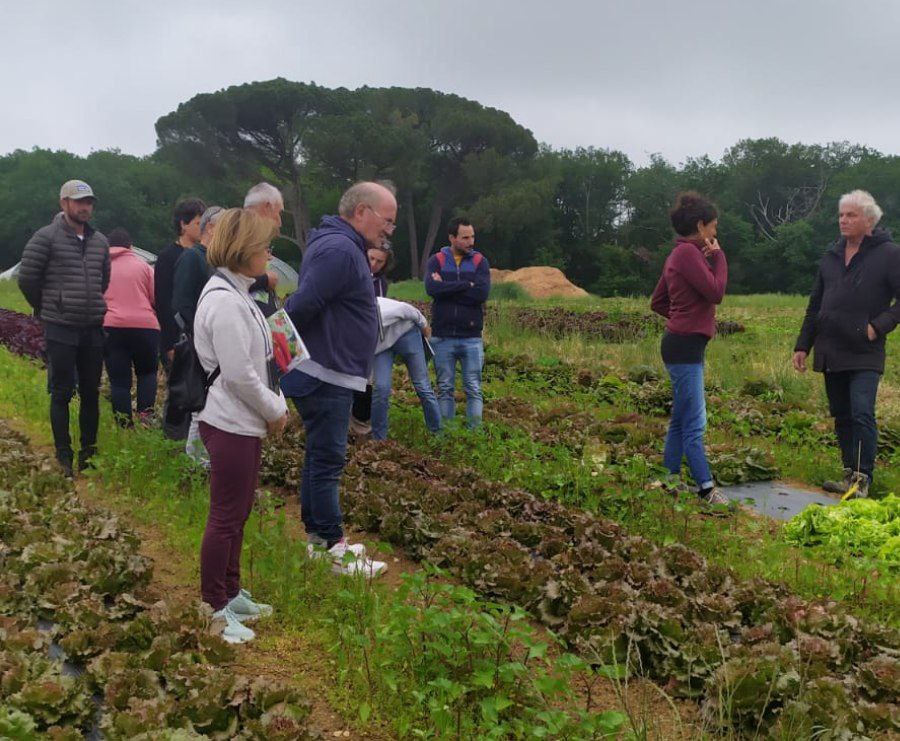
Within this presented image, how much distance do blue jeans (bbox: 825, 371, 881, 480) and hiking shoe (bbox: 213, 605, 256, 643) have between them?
4.37m

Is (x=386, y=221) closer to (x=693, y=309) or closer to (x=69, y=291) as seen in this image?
(x=693, y=309)

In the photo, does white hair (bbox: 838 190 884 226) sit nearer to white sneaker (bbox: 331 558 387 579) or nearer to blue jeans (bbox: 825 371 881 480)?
blue jeans (bbox: 825 371 881 480)

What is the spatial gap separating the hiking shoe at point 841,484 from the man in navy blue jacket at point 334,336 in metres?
3.72

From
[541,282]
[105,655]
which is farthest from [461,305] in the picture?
[541,282]

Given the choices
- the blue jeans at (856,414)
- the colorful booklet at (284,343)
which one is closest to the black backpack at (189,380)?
the colorful booklet at (284,343)

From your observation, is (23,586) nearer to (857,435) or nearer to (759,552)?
(759,552)

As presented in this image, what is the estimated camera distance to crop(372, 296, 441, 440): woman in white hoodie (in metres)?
6.34

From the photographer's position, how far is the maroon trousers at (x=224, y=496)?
3248mm

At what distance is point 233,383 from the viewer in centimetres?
316

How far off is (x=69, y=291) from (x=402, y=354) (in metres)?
2.50

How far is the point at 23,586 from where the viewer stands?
3596 millimetres

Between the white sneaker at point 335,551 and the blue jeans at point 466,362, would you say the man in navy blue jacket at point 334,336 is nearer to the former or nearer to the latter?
the white sneaker at point 335,551

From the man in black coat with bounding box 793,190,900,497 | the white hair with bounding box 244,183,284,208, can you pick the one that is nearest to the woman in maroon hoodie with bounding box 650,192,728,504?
the man in black coat with bounding box 793,190,900,497

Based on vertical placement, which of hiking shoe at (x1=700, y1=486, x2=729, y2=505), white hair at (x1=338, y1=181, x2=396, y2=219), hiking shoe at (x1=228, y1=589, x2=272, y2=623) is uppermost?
white hair at (x1=338, y1=181, x2=396, y2=219)
